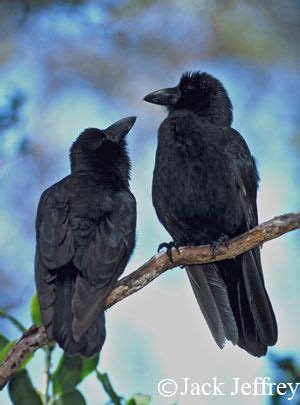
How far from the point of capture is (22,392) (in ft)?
12.2

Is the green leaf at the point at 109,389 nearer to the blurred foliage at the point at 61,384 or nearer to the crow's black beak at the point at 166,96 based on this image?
the blurred foliage at the point at 61,384

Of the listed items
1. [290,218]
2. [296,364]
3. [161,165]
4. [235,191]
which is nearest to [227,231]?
[235,191]

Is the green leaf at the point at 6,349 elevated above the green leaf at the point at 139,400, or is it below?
above

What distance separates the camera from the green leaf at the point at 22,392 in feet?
12.0

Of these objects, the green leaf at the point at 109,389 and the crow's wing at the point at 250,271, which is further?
the crow's wing at the point at 250,271

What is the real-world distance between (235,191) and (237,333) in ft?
3.01

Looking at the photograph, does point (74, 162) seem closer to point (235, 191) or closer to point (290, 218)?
point (235, 191)

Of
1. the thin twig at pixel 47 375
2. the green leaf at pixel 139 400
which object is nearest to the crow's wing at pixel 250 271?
the thin twig at pixel 47 375

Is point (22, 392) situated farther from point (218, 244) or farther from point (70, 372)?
point (218, 244)

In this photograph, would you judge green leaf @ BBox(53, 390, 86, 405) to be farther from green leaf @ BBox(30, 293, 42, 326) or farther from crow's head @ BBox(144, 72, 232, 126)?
crow's head @ BBox(144, 72, 232, 126)

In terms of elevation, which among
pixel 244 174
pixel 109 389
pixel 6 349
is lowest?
pixel 109 389

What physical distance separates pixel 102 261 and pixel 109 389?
1105mm

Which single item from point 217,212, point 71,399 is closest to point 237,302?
point 217,212

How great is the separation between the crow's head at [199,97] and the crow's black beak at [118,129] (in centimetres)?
36
